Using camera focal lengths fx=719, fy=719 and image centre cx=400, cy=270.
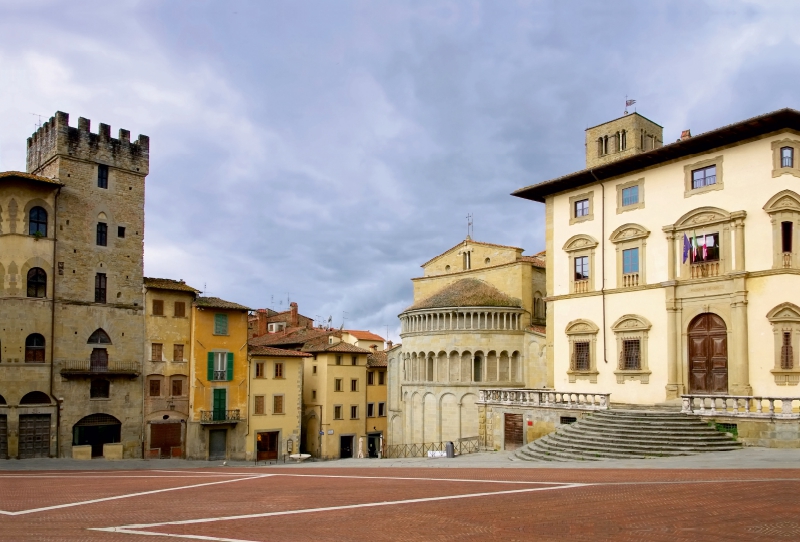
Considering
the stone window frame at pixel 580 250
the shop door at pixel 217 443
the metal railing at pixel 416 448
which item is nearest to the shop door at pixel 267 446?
the shop door at pixel 217 443

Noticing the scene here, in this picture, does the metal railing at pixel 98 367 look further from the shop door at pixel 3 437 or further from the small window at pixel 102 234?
the small window at pixel 102 234

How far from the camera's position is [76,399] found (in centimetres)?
4334

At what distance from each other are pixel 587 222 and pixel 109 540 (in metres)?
30.7

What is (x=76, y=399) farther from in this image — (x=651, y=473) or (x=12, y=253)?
(x=651, y=473)

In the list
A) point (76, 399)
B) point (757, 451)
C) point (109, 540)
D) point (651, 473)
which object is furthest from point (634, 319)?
point (76, 399)

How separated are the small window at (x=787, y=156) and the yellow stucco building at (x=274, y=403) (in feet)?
120

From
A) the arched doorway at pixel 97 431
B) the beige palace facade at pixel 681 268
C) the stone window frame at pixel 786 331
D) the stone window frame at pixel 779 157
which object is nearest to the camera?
the stone window frame at pixel 786 331

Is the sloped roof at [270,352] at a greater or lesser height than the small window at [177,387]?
greater

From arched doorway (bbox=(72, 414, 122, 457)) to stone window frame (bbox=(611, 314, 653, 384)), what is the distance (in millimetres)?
30493

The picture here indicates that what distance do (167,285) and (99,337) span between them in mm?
5698

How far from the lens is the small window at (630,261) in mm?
34906

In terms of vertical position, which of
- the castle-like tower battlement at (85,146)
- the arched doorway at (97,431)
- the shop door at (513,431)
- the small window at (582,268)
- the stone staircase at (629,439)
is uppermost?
the castle-like tower battlement at (85,146)

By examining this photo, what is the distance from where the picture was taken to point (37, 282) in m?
42.5

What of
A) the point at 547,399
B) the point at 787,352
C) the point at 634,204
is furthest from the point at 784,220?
the point at 547,399
